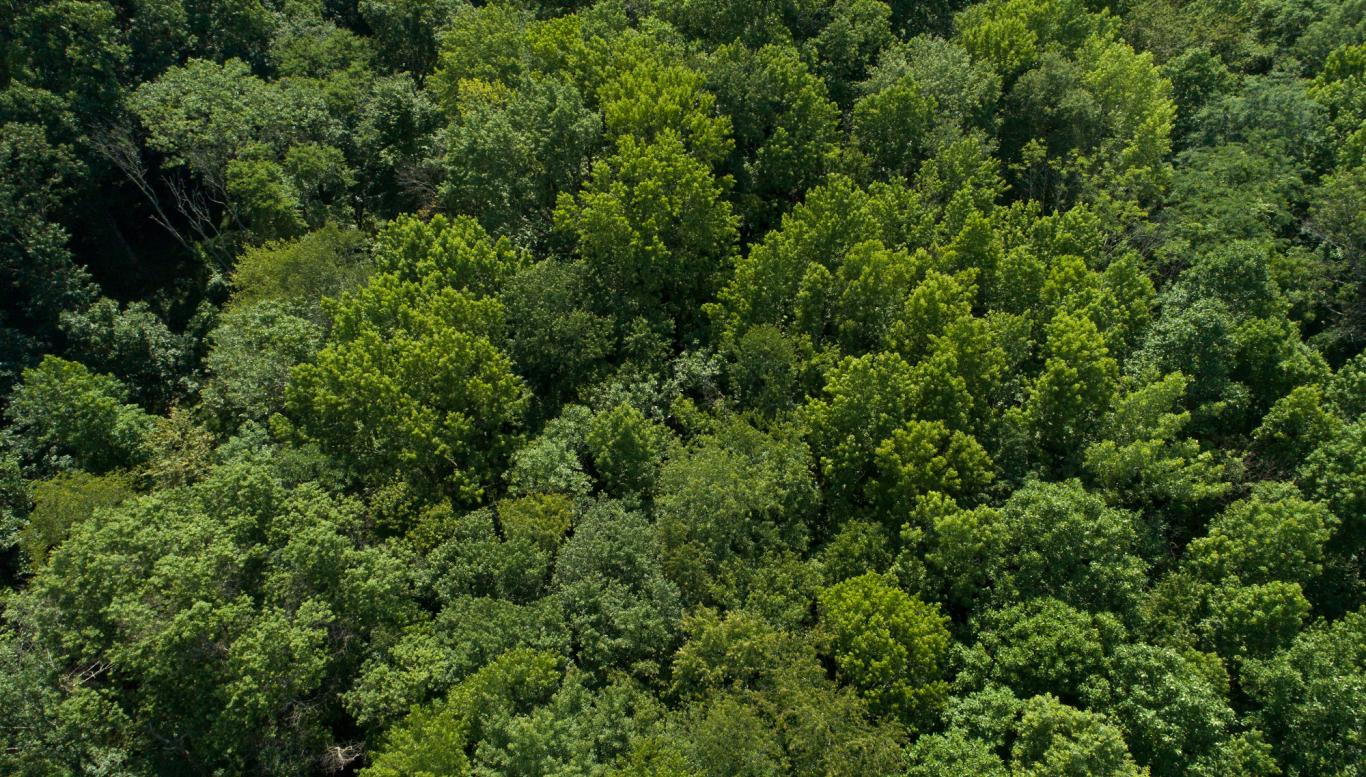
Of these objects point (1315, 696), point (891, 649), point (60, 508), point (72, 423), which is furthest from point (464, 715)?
point (1315, 696)

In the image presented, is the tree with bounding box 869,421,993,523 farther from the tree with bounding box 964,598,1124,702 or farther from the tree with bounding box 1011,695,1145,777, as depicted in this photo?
the tree with bounding box 1011,695,1145,777

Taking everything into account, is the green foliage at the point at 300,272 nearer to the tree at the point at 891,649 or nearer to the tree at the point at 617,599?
the tree at the point at 617,599

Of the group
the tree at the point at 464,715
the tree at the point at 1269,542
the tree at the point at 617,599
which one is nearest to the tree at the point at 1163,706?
the tree at the point at 1269,542

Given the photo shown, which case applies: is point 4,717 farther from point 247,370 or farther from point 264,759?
point 247,370

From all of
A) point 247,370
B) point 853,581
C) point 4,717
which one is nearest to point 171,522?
point 4,717

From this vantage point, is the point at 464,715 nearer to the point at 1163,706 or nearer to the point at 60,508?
the point at 60,508

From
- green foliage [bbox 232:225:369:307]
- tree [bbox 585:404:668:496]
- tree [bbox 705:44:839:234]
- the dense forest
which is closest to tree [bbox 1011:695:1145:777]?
the dense forest

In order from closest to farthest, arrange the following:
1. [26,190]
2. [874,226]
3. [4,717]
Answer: [4,717] → [874,226] → [26,190]
